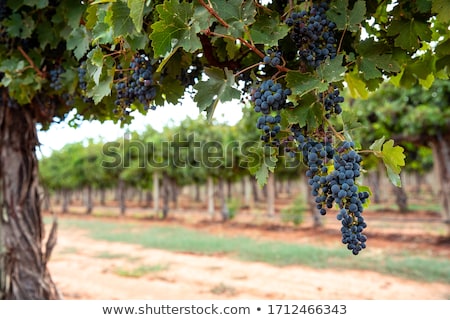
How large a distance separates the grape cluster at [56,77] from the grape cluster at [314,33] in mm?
1803

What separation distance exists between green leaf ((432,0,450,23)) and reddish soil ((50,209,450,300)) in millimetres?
6435

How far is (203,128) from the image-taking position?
74.2 ft

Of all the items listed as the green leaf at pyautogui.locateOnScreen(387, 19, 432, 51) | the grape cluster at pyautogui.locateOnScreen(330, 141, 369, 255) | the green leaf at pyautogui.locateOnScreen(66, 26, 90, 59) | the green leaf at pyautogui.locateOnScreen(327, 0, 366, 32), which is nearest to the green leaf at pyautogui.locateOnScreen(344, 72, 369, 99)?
the green leaf at pyautogui.locateOnScreen(387, 19, 432, 51)

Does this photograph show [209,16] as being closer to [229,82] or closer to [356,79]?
[229,82]

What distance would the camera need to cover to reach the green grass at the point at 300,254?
9336mm

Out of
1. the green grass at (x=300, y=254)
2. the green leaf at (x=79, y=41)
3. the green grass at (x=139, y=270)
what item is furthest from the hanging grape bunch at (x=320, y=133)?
the green grass at (x=139, y=270)

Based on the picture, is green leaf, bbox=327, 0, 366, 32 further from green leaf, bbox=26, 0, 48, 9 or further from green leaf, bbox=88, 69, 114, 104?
green leaf, bbox=26, 0, 48, 9

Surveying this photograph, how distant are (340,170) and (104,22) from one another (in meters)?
1.17

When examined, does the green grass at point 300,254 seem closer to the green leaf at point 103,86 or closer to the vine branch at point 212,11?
the green leaf at point 103,86

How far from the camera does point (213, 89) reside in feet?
5.29

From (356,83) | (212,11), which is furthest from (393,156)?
(356,83)

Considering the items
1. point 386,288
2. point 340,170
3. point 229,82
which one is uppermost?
point 229,82

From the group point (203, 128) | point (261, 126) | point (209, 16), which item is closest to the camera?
point (209, 16)

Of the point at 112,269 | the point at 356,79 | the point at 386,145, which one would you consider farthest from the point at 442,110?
the point at 386,145
